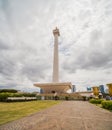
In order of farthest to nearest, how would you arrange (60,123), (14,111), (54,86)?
(54,86)
(14,111)
(60,123)

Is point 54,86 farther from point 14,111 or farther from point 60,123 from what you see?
point 60,123

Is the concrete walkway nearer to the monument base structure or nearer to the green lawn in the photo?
the green lawn

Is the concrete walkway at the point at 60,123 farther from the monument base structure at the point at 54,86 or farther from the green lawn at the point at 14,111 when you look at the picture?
the monument base structure at the point at 54,86

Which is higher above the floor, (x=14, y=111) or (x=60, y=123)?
(x=14, y=111)

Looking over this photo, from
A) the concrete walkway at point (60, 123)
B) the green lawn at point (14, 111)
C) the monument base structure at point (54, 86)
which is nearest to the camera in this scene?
the concrete walkway at point (60, 123)

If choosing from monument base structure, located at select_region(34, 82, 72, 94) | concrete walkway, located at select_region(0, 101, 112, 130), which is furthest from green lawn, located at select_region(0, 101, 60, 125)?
monument base structure, located at select_region(34, 82, 72, 94)

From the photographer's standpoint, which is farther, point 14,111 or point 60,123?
point 14,111

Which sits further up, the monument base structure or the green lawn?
the monument base structure

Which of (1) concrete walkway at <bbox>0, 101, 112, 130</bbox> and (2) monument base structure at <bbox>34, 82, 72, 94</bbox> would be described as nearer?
(1) concrete walkway at <bbox>0, 101, 112, 130</bbox>

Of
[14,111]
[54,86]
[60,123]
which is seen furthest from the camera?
[54,86]

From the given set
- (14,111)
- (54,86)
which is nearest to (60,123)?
(14,111)

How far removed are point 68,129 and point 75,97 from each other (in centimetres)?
3953

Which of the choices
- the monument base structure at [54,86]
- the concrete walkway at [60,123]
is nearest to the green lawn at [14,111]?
the concrete walkway at [60,123]

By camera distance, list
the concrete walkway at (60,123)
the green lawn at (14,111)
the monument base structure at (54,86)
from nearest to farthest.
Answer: the concrete walkway at (60,123)
the green lawn at (14,111)
the monument base structure at (54,86)
